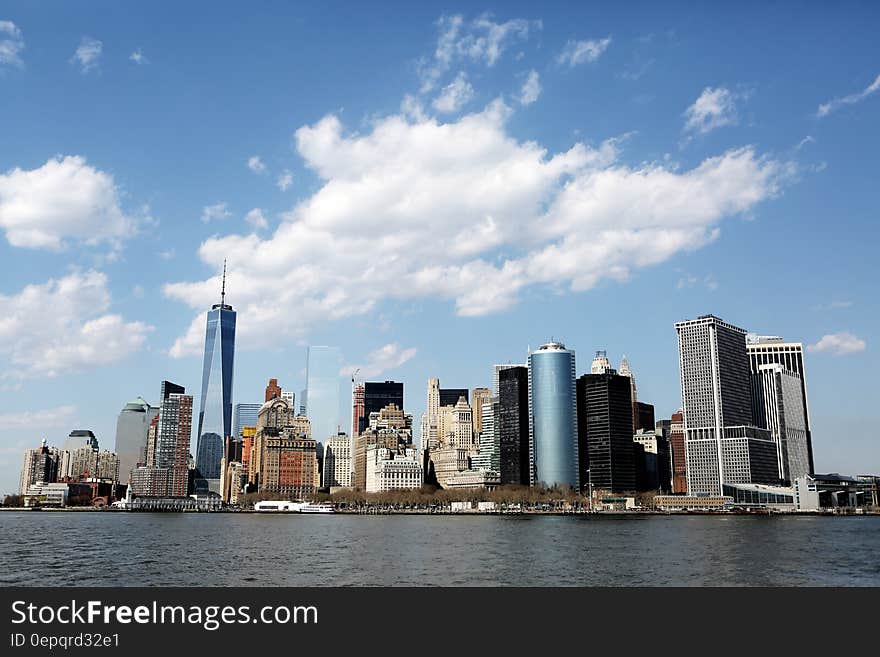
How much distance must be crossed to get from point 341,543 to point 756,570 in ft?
177

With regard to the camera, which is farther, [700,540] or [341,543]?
[700,540]

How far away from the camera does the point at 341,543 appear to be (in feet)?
343

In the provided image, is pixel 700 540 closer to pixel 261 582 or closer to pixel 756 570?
pixel 756 570
